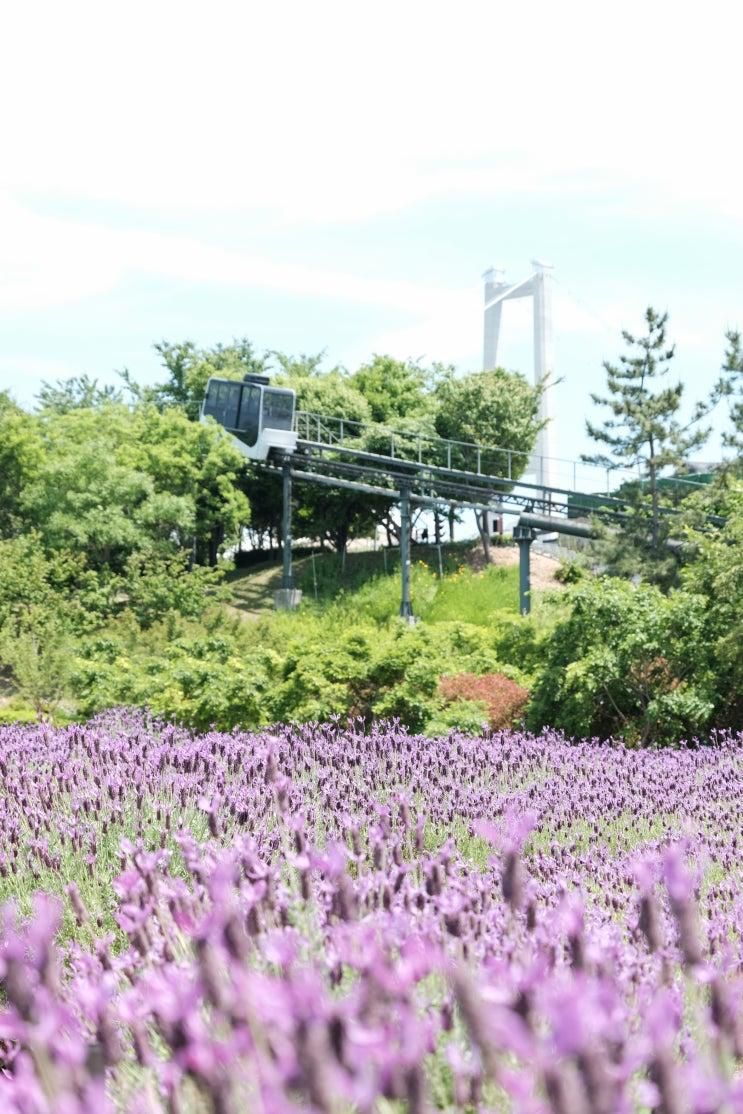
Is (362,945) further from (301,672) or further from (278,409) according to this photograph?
(278,409)

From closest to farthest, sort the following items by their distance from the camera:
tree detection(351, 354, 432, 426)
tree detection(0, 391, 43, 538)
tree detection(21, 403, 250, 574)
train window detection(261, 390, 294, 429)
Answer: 1. tree detection(21, 403, 250, 574)
2. tree detection(0, 391, 43, 538)
3. train window detection(261, 390, 294, 429)
4. tree detection(351, 354, 432, 426)

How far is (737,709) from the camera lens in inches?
549

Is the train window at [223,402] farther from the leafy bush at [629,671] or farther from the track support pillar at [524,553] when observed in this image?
the leafy bush at [629,671]

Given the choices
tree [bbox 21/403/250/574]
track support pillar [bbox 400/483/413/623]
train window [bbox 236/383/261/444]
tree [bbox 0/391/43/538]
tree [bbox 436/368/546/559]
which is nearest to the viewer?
tree [bbox 21/403/250/574]

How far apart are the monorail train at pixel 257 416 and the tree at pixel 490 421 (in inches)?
262

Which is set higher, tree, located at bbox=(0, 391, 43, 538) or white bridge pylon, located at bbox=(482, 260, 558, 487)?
white bridge pylon, located at bbox=(482, 260, 558, 487)

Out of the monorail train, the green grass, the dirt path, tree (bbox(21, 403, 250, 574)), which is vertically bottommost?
the green grass

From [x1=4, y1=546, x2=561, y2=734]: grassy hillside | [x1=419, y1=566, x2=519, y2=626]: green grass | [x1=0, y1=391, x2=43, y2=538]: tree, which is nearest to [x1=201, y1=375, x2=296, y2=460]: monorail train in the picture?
[x1=419, y1=566, x2=519, y2=626]: green grass

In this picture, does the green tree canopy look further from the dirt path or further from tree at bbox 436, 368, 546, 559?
the dirt path

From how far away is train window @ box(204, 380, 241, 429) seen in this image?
45.4 m

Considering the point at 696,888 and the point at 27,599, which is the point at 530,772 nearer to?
the point at 696,888

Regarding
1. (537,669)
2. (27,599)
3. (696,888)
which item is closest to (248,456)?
(27,599)

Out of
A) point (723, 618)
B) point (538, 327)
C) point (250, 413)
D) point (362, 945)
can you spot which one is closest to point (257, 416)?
point (250, 413)

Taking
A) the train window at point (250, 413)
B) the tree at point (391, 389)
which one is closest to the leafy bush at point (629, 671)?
the train window at point (250, 413)
